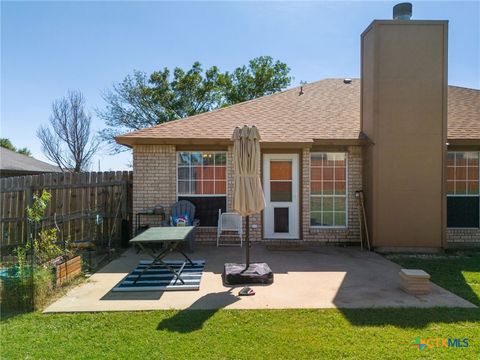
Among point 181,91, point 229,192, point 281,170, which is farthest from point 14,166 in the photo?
point 281,170

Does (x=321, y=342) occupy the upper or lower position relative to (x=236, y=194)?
lower

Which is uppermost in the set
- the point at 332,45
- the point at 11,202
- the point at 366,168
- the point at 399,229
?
the point at 332,45

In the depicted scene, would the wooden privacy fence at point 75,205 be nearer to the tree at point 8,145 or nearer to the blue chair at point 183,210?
the blue chair at point 183,210

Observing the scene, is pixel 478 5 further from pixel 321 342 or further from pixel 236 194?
pixel 321 342

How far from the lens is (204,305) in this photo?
178 inches

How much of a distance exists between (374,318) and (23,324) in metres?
4.26

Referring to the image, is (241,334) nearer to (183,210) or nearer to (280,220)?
(183,210)

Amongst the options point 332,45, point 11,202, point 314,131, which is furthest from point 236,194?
point 332,45

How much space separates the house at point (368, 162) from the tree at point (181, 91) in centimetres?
1771

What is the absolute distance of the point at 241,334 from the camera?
12.0ft

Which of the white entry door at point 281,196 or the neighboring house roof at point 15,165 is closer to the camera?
the white entry door at point 281,196

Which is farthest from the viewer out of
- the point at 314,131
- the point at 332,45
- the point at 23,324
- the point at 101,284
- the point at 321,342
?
the point at 332,45

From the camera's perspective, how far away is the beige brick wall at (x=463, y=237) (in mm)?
9055

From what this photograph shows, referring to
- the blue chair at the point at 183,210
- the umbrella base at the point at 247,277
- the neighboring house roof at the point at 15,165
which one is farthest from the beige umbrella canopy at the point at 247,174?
the neighboring house roof at the point at 15,165
